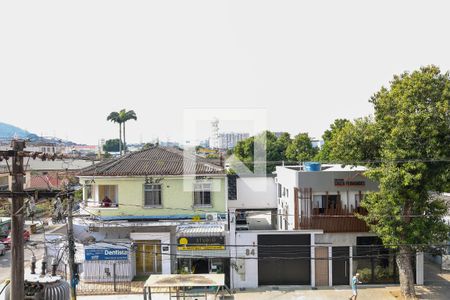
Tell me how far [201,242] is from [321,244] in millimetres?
6155

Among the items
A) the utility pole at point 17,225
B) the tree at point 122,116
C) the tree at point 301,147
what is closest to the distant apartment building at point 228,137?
the tree at point 301,147

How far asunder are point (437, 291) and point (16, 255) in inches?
762

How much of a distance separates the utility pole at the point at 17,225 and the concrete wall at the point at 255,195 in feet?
78.5

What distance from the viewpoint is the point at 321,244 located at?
71.4ft

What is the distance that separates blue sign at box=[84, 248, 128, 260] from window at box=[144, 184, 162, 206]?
9.48 feet

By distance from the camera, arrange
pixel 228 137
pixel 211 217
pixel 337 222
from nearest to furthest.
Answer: pixel 337 222 → pixel 211 217 → pixel 228 137

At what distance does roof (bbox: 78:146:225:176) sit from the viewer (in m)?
23.5

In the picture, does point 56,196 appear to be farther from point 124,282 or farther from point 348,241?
point 348,241

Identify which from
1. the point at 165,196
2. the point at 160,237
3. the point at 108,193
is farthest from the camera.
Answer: the point at 108,193

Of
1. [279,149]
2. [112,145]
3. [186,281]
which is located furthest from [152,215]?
[112,145]

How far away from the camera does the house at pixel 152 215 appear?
2256cm

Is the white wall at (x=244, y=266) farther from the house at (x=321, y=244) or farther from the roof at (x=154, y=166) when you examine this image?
the roof at (x=154, y=166)

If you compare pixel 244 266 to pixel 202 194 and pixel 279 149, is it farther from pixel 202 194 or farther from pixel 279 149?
pixel 279 149

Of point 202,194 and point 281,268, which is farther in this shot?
point 202,194
